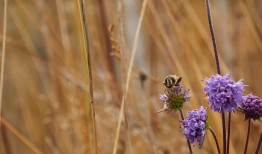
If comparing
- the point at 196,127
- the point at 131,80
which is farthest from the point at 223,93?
the point at 131,80

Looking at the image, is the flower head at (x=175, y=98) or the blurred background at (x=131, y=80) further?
the blurred background at (x=131, y=80)

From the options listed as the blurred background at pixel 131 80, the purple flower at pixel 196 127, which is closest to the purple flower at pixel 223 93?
the purple flower at pixel 196 127

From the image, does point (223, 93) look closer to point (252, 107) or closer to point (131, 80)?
point (252, 107)

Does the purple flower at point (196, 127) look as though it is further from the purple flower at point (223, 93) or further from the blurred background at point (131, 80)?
the blurred background at point (131, 80)

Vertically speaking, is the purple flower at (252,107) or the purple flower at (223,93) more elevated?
the purple flower at (223,93)

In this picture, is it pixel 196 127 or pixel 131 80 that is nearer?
pixel 196 127

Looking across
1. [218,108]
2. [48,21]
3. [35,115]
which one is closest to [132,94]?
[48,21]
